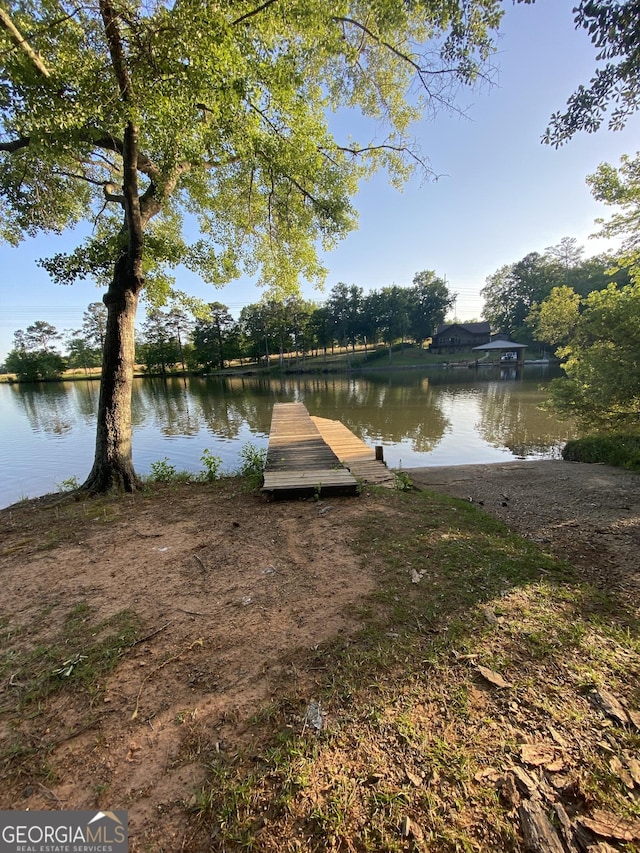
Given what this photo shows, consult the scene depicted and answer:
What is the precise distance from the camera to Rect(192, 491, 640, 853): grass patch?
4.28 feet

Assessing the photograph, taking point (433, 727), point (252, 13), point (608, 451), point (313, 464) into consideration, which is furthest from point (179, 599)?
point (608, 451)

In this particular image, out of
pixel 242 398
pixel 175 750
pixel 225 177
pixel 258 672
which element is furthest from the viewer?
pixel 242 398

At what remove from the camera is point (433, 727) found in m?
1.68

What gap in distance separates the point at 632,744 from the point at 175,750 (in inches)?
84.4

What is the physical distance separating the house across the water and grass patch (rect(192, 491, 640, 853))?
55713 mm

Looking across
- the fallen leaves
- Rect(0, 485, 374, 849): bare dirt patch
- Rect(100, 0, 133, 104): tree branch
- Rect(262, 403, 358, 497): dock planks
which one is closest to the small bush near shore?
Rect(262, 403, 358, 497): dock planks

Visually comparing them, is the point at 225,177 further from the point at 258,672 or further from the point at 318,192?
the point at 258,672

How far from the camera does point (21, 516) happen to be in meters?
4.73

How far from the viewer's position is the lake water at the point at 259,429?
36.4 ft

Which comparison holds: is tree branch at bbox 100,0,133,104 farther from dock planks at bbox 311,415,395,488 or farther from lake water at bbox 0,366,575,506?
lake water at bbox 0,366,575,506

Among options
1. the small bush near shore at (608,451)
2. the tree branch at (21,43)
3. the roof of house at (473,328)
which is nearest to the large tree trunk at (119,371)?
the tree branch at (21,43)

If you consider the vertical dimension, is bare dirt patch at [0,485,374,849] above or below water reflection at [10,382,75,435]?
above

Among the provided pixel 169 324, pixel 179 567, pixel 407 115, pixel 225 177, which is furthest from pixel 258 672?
pixel 169 324

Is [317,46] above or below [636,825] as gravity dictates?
above
